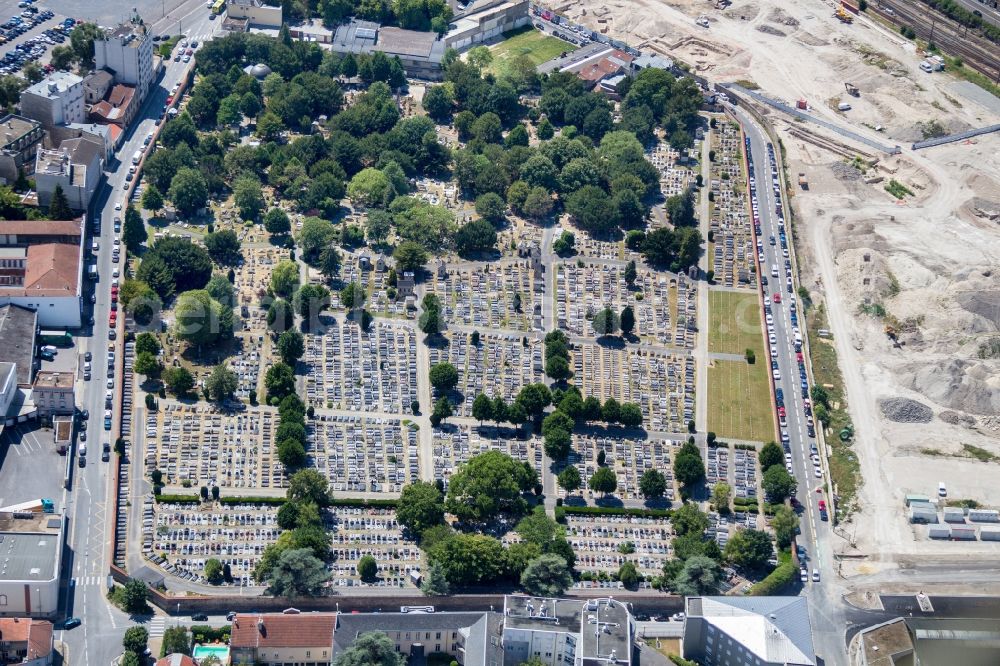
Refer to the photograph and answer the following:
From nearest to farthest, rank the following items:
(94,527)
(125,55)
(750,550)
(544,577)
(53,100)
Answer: (544,577), (94,527), (750,550), (53,100), (125,55)

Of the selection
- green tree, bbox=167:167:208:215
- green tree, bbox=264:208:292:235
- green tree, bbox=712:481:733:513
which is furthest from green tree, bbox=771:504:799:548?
green tree, bbox=167:167:208:215

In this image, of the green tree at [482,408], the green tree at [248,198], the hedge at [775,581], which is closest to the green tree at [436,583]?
the green tree at [482,408]

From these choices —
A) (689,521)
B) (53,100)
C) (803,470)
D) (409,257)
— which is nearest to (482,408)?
(689,521)

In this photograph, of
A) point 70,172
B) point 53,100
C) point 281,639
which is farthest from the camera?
point 53,100

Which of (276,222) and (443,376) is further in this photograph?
(276,222)

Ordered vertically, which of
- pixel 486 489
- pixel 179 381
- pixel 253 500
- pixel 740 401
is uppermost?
pixel 179 381

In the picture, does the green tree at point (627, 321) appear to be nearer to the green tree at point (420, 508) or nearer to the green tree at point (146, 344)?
the green tree at point (420, 508)

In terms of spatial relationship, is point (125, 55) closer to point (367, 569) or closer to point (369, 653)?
point (367, 569)
